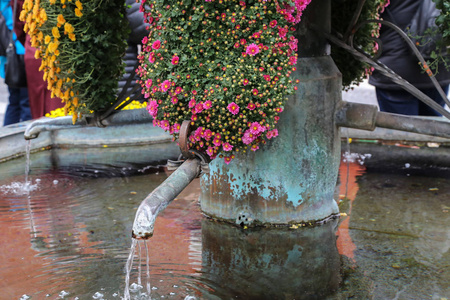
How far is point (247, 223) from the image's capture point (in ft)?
11.5

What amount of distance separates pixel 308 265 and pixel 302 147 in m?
0.65

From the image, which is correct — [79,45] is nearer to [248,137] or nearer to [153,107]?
[153,107]

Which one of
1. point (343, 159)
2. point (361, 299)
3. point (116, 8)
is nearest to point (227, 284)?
point (361, 299)

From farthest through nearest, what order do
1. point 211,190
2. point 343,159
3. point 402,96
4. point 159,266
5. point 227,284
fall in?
point 402,96 → point 343,159 → point 211,190 → point 159,266 → point 227,284

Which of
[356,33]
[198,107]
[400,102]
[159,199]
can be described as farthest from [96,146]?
[159,199]

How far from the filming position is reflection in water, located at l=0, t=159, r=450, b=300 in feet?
9.32

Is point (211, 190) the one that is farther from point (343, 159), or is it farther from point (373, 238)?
point (343, 159)

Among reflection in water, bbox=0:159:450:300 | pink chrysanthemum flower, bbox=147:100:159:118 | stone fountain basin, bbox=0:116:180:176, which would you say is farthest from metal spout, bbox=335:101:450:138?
stone fountain basin, bbox=0:116:180:176

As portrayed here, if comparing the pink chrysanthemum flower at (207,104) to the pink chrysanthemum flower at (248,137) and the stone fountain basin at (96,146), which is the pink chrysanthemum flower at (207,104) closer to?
the pink chrysanthemum flower at (248,137)

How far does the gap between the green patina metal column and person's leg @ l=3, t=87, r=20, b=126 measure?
369 cm

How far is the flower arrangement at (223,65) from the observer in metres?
2.85

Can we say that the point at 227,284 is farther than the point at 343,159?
No

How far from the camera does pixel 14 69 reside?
19.5 feet

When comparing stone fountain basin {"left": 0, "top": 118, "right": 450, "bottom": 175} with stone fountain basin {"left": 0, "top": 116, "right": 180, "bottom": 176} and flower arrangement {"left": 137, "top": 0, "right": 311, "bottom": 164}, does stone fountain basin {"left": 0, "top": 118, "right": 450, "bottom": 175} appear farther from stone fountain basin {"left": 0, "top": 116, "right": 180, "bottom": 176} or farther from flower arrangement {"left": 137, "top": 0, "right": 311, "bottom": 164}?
flower arrangement {"left": 137, "top": 0, "right": 311, "bottom": 164}
